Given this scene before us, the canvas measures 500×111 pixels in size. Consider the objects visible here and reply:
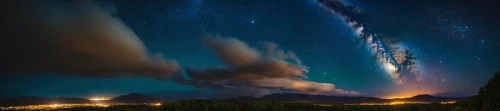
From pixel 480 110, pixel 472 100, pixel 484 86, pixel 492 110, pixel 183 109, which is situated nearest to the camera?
pixel 492 110

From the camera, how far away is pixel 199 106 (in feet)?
561

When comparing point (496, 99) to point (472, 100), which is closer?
point (496, 99)

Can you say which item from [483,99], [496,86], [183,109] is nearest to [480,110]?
[483,99]

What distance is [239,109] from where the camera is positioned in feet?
592

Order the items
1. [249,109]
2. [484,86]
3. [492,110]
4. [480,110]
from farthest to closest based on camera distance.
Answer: [249,109], [484,86], [480,110], [492,110]

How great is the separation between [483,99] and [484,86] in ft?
18.8

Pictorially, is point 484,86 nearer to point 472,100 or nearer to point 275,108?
point 472,100

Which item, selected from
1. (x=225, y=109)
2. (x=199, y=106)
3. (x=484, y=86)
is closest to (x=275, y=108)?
(x=225, y=109)

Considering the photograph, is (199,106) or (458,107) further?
(199,106)

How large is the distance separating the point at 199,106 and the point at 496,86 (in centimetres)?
14626

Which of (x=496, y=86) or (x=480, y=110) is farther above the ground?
(x=496, y=86)

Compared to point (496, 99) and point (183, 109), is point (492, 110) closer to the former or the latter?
point (496, 99)

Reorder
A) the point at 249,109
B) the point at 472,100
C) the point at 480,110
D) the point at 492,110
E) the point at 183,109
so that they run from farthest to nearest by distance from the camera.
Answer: the point at 249,109
the point at 183,109
the point at 472,100
the point at 480,110
the point at 492,110

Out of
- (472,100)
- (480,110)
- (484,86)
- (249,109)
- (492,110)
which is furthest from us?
(249,109)
